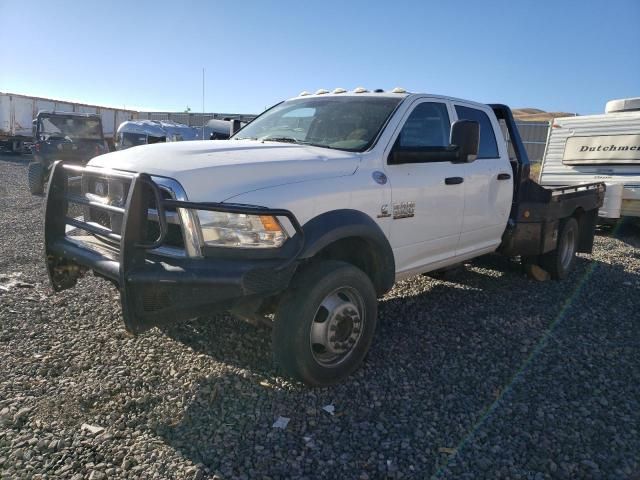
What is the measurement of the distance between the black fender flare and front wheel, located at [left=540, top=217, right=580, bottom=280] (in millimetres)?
3244

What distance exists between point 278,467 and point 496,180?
3.50 m

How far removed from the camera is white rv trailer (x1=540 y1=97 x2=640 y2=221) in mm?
9031

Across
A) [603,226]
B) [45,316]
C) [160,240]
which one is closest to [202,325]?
[45,316]

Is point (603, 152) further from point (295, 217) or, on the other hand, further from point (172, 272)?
point (172, 272)

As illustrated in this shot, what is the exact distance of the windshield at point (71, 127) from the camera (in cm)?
1532

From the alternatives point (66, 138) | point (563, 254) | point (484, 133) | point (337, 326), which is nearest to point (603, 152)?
point (563, 254)

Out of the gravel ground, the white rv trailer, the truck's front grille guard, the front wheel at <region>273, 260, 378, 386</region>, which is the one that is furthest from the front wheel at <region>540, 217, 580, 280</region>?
the truck's front grille guard

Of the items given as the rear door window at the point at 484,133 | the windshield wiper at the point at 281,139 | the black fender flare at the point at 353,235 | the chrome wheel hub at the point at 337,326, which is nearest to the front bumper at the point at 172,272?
the black fender flare at the point at 353,235

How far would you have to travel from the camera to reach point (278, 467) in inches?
98.6

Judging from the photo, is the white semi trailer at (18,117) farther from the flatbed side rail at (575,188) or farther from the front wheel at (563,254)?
the front wheel at (563,254)

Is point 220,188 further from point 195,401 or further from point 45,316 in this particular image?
point 45,316

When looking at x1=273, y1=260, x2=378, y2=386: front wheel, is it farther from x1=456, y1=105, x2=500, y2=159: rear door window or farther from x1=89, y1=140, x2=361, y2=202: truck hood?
x1=456, y1=105, x2=500, y2=159: rear door window

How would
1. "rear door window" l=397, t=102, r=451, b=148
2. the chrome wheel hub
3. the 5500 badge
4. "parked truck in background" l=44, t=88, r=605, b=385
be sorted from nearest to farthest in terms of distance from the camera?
"parked truck in background" l=44, t=88, r=605, b=385, the chrome wheel hub, the 5500 badge, "rear door window" l=397, t=102, r=451, b=148

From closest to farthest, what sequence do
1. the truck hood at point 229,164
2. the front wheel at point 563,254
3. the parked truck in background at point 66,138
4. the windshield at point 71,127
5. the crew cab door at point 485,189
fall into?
the truck hood at point 229,164, the crew cab door at point 485,189, the front wheel at point 563,254, the parked truck in background at point 66,138, the windshield at point 71,127
